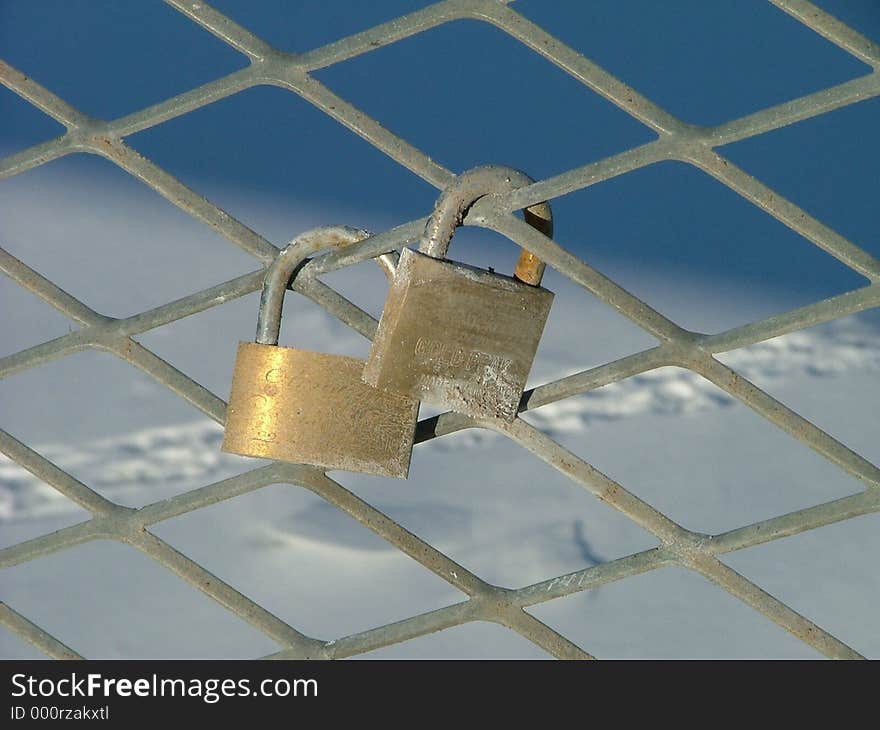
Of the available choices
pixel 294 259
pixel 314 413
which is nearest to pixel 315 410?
pixel 314 413

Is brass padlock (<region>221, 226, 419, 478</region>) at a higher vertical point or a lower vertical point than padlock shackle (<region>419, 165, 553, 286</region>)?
lower

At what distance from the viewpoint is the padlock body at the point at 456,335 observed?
734mm

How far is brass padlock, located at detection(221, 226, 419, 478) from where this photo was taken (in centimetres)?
78

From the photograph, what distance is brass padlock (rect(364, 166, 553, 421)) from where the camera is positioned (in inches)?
28.9

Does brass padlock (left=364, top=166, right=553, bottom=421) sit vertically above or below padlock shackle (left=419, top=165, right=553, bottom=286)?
below

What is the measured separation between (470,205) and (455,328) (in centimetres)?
9

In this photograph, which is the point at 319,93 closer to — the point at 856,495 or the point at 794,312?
the point at 794,312

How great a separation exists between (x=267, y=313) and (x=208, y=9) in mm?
222

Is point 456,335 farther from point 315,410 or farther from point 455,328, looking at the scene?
point 315,410

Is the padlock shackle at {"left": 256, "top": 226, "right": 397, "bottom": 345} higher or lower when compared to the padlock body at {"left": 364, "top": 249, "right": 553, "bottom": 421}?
higher

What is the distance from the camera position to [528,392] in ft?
2.76

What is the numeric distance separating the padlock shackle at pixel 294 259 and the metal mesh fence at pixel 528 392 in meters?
0.01

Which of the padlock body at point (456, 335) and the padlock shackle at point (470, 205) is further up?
the padlock shackle at point (470, 205)

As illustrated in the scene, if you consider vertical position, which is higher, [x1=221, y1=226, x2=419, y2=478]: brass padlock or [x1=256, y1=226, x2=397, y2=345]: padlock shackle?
[x1=256, y1=226, x2=397, y2=345]: padlock shackle
